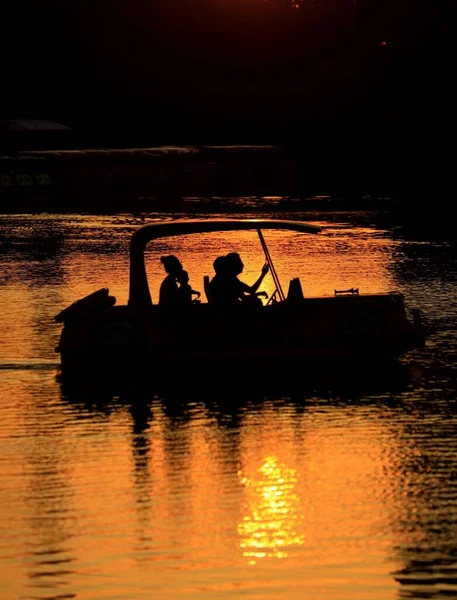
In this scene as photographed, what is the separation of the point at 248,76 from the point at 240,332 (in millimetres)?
79110

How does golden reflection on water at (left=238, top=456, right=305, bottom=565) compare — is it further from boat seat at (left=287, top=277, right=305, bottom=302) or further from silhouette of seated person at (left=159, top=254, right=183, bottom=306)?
silhouette of seated person at (left=159, top=254, right=183, bottom=306)

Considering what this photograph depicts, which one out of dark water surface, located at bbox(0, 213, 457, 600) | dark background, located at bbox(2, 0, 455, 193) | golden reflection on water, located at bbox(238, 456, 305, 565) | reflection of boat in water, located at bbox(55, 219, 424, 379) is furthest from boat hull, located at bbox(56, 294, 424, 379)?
dark background, located at bbox(2, 0, 455, 193)

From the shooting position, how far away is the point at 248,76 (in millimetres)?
96562

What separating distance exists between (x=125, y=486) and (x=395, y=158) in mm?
70309

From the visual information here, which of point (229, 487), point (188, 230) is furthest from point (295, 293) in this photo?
point (229, 487)

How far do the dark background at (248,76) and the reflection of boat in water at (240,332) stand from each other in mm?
60770

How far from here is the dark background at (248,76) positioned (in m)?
83.9

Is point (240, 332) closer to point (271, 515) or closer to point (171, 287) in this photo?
point (171, 287)

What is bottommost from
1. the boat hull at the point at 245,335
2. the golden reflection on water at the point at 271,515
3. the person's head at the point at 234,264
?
the golden reflection on water at the point at 271,515

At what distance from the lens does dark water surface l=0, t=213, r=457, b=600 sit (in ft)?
35.6

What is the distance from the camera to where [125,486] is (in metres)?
13.3

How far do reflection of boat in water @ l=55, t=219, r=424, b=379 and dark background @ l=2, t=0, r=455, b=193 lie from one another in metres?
60.8

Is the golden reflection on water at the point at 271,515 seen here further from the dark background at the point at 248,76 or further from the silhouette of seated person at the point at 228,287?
the dark background at the point at 248,76

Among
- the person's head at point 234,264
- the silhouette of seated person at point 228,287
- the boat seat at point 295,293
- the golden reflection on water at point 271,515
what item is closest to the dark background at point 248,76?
the person's head at point 234,264
